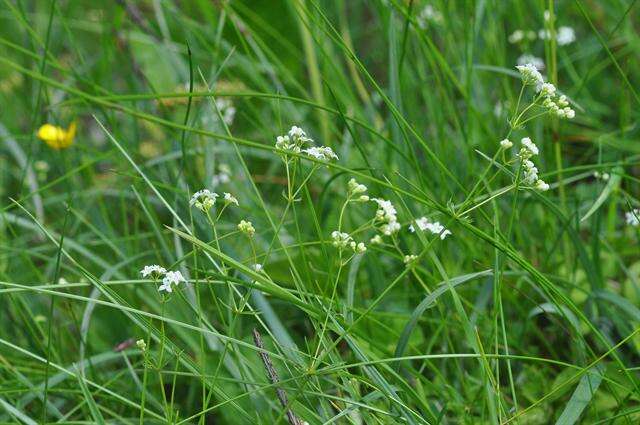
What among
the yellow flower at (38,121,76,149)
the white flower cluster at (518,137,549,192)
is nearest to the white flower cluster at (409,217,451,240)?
the white flower cluster at (518,137,549,192)

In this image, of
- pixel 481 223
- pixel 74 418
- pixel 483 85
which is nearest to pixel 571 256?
pixel 481 223

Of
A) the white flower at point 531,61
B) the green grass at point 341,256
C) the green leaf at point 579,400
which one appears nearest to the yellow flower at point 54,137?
the green grass at point 341,256

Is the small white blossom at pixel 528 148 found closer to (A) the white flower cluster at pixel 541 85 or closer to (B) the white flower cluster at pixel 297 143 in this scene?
A: (A) the white flower cluster at pixel 541 85

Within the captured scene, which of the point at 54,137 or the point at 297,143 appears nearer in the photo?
the point at 297,143

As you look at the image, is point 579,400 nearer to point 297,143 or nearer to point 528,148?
point 528,148

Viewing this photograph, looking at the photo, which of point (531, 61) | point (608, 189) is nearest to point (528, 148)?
point (608, 189)

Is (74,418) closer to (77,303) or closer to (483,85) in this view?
(77,303)
